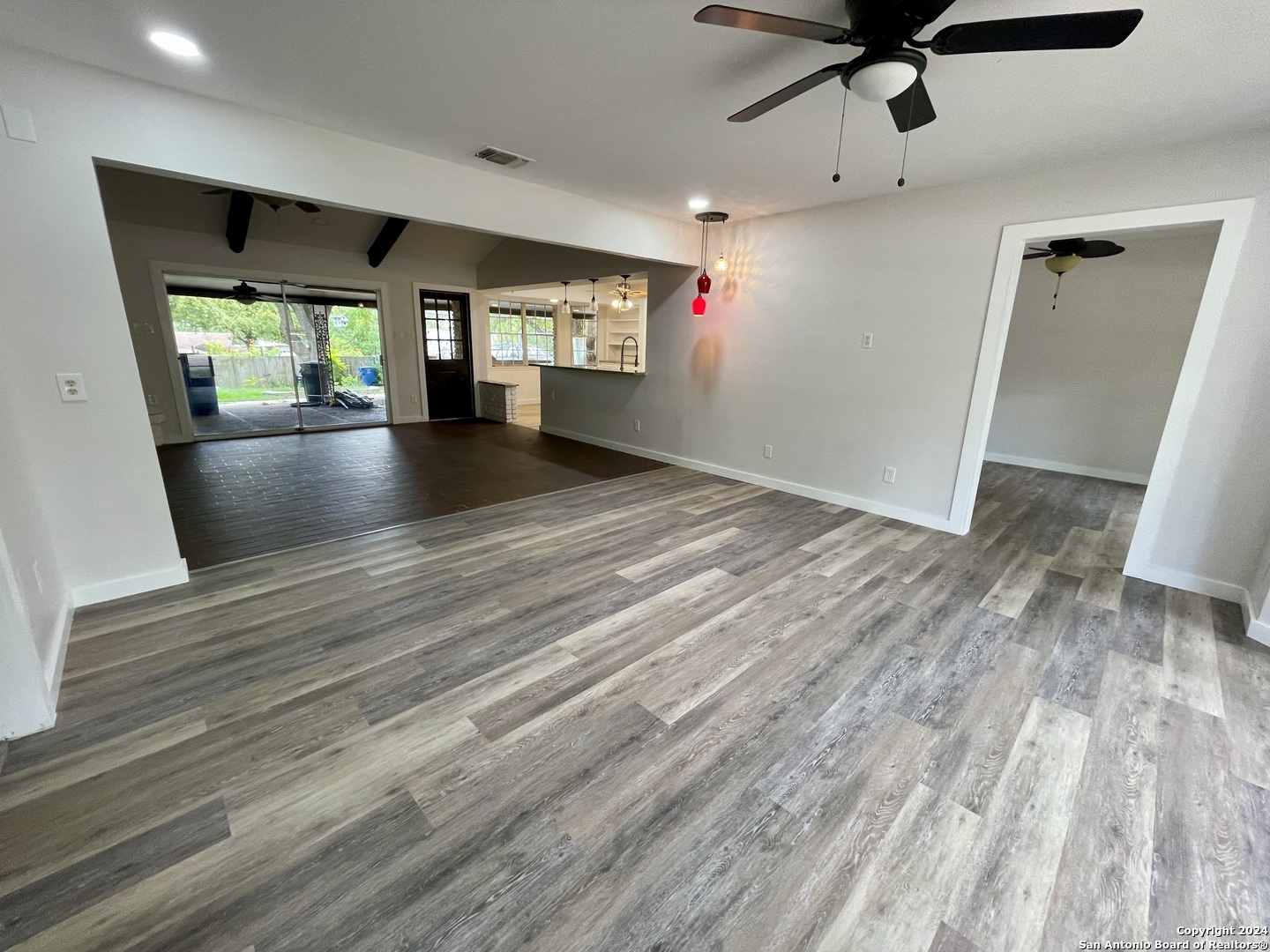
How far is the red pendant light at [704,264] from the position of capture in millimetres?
4500

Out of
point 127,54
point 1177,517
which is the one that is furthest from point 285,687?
point 1177,517

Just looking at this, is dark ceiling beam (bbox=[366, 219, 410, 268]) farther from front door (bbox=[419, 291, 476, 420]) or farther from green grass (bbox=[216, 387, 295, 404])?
green grass (bbox=[216, 387, 295, 404])

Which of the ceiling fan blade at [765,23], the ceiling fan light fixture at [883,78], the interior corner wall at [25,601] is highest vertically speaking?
the ceiling fan blade at [765,23]

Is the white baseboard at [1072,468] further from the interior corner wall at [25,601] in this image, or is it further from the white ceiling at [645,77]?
the interior corner wall at [25,601]

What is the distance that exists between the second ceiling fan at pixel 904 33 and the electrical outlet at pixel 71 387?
311cm

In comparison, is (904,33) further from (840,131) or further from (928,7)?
(840,131)

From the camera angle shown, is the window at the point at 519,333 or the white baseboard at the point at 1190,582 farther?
the window at the point at 519,333

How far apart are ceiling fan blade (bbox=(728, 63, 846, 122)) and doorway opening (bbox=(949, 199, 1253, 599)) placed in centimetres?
Answer: 226

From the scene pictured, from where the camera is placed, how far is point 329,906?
121 cm

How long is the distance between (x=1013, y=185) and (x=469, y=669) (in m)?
4.36

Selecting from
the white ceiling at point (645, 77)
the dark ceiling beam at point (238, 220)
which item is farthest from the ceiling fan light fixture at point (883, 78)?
the dark ceiling beam at point (238, 220)

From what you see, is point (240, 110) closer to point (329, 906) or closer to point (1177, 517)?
point (329, 906)

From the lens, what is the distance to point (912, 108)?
1984 mm

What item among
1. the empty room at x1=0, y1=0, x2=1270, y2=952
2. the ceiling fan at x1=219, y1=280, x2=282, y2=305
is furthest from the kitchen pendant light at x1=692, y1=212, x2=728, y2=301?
the ceiling fan at x1=219, y1=280, x2=282, y2=305
